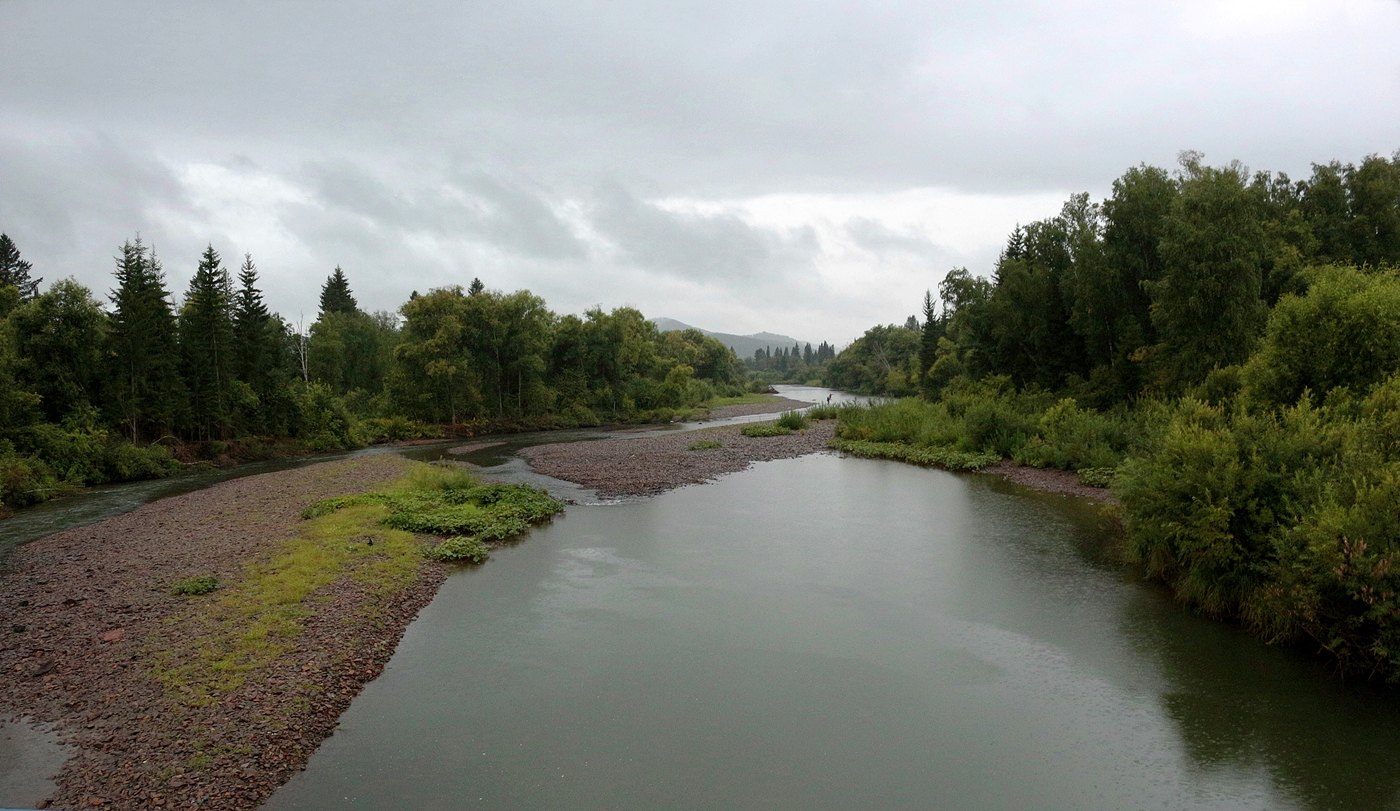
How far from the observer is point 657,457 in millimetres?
42875

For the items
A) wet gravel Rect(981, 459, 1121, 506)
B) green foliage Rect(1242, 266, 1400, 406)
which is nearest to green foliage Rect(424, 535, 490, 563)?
wet gravel Rect(981, 459, 1121, 506)

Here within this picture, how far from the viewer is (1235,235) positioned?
33094mm

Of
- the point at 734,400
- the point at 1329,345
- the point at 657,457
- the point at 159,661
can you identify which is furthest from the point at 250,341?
the point at 734,400

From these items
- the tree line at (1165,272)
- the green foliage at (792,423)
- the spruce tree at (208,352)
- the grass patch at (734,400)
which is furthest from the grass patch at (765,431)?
the grass patch at (734,400)

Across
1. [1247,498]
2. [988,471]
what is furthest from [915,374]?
[1247,498]

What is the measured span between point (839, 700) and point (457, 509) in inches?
650

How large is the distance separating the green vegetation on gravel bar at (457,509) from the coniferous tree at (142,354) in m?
19.4

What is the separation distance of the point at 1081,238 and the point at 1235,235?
9.76 meters

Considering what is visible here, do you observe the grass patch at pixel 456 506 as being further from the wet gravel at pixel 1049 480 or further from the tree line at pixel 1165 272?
the tree line at pixel 1165 272

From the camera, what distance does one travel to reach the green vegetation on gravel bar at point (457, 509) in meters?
21.5

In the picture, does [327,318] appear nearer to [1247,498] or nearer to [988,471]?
[988,471]

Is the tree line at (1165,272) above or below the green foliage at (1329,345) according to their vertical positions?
above

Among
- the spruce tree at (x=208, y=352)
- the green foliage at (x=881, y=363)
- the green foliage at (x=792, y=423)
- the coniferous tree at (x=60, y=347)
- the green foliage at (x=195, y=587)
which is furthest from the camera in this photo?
the green foliage at (x=881, y=363)

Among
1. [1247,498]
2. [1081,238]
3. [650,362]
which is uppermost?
[1081,238]
